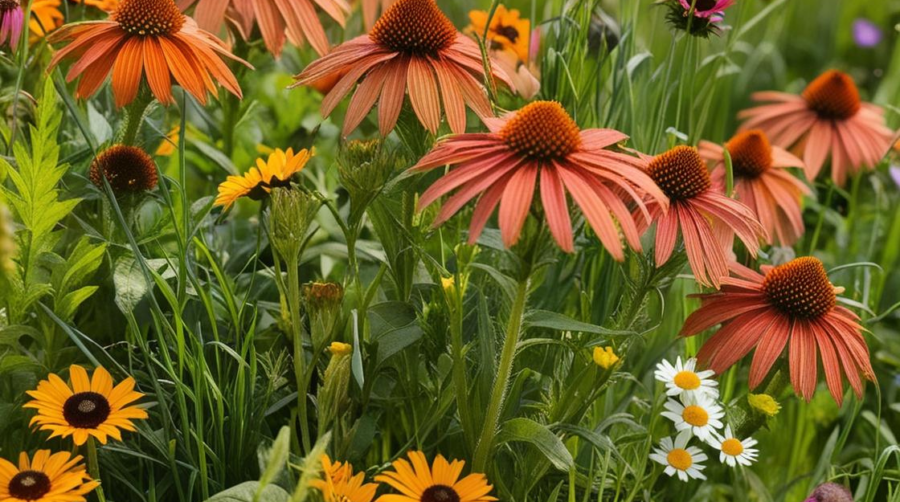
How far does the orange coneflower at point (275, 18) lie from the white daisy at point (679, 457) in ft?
2.05

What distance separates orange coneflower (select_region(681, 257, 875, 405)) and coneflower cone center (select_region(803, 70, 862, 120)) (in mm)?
834

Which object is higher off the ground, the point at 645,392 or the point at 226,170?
the point at 226,170

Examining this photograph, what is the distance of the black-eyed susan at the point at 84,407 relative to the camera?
0.88 m

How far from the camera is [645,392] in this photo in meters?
1.36

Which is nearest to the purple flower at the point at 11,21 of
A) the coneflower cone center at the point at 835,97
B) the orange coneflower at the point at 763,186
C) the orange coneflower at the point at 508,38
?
the orange coneflower at the point at 508,38

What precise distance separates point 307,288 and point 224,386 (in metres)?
0.20

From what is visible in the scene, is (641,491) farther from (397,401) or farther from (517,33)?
(517,33)

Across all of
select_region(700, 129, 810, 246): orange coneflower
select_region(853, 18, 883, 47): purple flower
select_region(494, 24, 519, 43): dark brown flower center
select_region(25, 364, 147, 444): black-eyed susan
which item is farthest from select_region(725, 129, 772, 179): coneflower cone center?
select_region(853, 18, 883, 47): purple flower

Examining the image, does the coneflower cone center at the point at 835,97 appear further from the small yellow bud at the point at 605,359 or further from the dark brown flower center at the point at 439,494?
the dark brown flower center at the point at 439,494

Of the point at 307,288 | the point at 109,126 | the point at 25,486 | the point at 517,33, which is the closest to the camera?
the point at 25,486

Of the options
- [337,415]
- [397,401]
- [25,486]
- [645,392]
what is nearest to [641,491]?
[645,392]

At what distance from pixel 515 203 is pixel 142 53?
482 mm

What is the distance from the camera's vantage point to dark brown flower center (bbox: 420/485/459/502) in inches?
35.6

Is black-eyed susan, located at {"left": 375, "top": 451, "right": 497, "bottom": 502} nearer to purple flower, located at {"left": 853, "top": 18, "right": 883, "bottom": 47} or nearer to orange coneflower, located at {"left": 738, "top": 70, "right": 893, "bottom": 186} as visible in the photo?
orange coneflower, located at {"left": 738, "top": 70, "right": 893, "bottom": 186}
